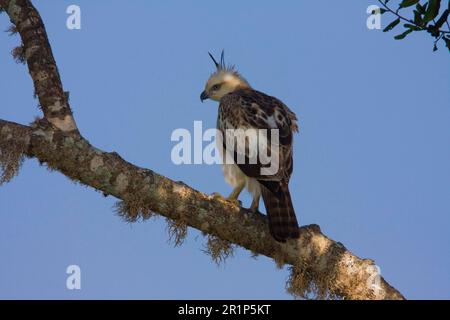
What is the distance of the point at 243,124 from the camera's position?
855 centimetres

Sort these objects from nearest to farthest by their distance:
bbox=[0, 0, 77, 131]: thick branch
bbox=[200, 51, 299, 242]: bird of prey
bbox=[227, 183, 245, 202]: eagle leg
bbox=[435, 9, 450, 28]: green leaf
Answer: bbox=[435, 9, 450, 28]: green leaf → bbox=[200, 51, 299, 242]: bird of prey → bbox=[0, 0, 77, 131]: thick branch → bbox=[227, 183, 245, 202]: eagle leg

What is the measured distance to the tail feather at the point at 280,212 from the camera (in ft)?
24.6

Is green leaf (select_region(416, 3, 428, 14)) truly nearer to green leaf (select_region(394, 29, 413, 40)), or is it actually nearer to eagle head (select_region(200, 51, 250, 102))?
green leaf (select_region(394, 29, 413, 40))

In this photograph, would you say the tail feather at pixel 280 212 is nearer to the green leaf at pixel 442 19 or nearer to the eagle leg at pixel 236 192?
the eagle leg at pixel 236 192

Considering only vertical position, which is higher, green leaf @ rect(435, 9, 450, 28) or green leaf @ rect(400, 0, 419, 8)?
green leaf @ rect(400, 0, 419, 8)

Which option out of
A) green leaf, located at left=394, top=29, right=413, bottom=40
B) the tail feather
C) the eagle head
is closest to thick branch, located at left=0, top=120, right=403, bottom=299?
the tail feather

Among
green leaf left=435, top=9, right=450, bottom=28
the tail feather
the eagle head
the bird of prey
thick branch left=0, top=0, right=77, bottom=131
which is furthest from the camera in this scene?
the eagle head

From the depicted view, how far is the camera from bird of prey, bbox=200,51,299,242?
762 cm

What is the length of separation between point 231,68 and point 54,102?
312 centimetres

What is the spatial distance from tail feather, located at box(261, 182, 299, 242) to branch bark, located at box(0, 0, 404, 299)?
12 cm
